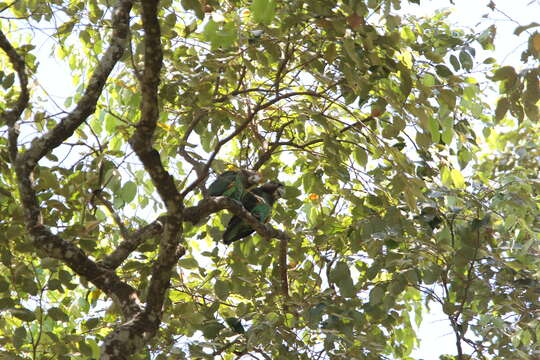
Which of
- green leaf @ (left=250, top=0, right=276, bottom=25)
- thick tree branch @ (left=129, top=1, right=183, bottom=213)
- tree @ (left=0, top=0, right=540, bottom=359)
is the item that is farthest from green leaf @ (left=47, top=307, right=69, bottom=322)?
green leaf @ (left=250, top=0, right=276, bottom=25)

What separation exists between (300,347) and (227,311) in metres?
0.41

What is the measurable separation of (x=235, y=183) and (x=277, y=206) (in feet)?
1.11

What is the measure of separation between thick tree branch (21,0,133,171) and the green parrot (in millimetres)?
748

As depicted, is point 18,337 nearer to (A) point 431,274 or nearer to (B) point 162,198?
(B) point 162,198

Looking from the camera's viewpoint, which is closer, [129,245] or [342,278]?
[129,245]

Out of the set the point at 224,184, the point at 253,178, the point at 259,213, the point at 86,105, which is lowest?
the point at 86,105

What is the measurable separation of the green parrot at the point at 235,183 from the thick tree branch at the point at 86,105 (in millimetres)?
748

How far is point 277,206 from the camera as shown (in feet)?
10.6

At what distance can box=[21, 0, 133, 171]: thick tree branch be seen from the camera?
6.70 ft

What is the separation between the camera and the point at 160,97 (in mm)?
2572

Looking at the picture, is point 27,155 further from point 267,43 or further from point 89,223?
point 267,43

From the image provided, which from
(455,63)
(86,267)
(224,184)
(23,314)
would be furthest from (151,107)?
(224,184)

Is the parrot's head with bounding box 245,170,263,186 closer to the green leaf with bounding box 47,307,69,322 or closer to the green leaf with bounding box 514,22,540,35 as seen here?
the green leaf with bounding box 47,307,69,322

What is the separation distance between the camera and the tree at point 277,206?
6.86ft
